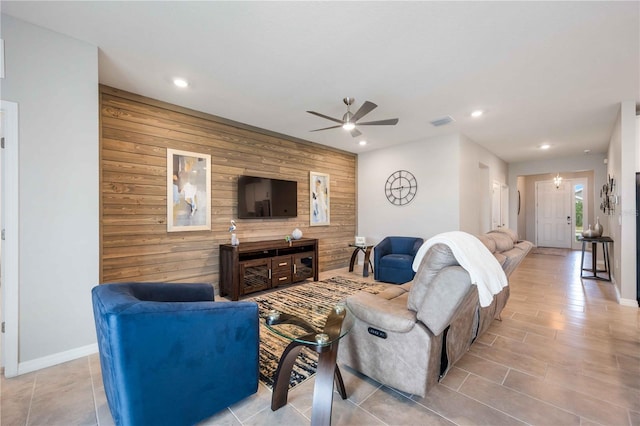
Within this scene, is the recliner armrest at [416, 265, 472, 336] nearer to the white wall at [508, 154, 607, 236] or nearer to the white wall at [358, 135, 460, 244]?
the white wall at [358, 135, 460, 244]

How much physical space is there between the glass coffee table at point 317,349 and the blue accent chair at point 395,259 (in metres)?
2.86

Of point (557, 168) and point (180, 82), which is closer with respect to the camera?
point (180, 82)

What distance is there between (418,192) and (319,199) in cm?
199

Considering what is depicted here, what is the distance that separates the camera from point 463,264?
5.20ft

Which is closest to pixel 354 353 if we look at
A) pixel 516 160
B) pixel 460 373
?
pixel 460 373

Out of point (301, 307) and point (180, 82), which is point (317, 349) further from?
point (180, 82)

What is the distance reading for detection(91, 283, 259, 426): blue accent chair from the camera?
1.30 metres

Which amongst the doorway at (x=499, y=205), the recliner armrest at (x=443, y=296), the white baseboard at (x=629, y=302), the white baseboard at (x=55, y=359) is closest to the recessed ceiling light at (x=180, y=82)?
the white baseboard at (x=55, y=359)

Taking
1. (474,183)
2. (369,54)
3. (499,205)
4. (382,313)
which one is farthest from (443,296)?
(499,205)

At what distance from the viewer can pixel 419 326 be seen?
169 cm

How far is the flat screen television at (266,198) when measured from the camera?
4.30 m

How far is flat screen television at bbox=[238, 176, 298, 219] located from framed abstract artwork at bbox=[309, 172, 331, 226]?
0.47 m

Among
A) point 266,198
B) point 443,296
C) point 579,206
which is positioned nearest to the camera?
point 443,296

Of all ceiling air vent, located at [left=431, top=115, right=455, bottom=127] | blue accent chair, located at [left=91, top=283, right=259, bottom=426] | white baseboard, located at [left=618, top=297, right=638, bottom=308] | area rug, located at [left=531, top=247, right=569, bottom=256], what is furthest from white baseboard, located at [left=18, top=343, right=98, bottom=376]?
area rug, located at [left=531, top=247, right=569, bottom=256]
